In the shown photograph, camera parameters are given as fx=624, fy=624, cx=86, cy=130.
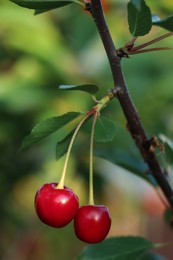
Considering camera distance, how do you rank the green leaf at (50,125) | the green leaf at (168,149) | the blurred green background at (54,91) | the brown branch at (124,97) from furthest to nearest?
1. the blurred green background at (54,91)
2. the green leaf at (168,149)
3. the green leaf at (50,125)
4. the brown branch at (124,97)

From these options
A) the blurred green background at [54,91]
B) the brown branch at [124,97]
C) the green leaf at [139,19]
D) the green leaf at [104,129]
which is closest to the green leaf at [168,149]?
the brown branch at [124,97]

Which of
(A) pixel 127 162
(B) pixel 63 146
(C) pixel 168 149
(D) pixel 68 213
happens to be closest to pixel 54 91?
(A) pixel 127 162

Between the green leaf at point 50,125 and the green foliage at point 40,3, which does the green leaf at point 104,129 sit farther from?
the green foliage at point 40,3

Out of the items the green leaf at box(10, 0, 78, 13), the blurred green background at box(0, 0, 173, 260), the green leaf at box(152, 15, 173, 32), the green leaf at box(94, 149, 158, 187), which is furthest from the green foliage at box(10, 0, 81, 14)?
the blurred green background at box(0, 0, 173, 260)

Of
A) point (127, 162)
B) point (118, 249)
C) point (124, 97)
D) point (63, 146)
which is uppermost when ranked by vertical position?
point (124, 97)

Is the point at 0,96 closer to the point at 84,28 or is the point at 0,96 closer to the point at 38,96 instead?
the point at 38,96

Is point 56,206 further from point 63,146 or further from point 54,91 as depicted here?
point 54,91
